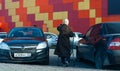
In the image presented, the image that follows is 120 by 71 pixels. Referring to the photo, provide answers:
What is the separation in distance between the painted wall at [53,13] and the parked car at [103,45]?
22295 millimetres

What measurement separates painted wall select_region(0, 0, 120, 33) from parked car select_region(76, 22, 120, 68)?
2229 centimetres

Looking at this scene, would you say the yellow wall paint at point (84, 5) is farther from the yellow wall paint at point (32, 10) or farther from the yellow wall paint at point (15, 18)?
the yellow wall paint at point (15, 18)

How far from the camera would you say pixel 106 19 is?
3625 centimetres

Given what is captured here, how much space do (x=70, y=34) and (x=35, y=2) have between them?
101 ft

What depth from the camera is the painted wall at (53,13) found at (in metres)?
37.3

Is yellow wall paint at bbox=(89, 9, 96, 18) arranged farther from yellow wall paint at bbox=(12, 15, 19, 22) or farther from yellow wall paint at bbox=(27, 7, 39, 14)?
yellow wall paint at bbox=(12, 15, 19, 22)

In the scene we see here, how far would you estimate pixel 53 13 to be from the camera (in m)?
41.6

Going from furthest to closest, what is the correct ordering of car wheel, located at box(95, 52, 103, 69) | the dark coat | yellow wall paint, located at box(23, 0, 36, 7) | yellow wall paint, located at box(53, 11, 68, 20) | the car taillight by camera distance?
yellow wall paint, located at box(23, 0, 36, 7)
yellow wall paint, located at box(53, 11, 68, 20)
the dark coat
car wheel, located at box(95, 52, 103, 69)
the car taillight

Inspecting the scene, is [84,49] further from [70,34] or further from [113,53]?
[113,53]

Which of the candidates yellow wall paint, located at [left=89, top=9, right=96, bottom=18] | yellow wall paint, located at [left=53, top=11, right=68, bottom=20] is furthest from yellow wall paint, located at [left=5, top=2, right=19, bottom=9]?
yellow wall paint, located at [left=89, top=9, right=96, bottom=18]

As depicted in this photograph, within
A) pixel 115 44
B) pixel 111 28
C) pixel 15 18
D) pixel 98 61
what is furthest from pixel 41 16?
pixel 115 44

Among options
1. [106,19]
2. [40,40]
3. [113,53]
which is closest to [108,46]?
[113,53]

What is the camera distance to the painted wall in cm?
3734

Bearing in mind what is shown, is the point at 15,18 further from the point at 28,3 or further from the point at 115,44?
the point at 115,44
